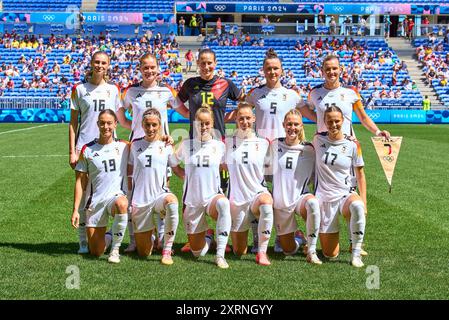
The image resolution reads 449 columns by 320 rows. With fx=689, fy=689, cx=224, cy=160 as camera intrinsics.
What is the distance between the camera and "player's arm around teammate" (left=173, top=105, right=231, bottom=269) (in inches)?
260

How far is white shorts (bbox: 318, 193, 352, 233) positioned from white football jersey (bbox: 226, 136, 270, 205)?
0.59 m

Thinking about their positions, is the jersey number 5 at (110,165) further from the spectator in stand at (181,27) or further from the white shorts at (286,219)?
the spectator in stand at (181,27)

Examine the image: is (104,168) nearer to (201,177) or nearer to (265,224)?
(201,177)

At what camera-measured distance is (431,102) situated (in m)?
38.2

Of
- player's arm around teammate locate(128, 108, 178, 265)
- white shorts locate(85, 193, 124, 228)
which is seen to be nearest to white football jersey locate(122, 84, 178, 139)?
player's arm around teammate locate(128, 108, 178, 265)

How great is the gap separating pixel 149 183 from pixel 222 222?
0.82 m

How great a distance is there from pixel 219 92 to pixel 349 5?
40659 mm

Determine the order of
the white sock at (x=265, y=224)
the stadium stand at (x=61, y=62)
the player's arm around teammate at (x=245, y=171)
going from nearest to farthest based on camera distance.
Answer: the white sock at (x=265, y=224), the player's arm around teammate at (x=245, y=171), the stadium stand at (x=61, y=62)

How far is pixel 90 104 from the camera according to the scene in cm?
705

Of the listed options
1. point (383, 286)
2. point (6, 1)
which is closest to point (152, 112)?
point (383, 286)

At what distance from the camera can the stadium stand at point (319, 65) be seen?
37938mm

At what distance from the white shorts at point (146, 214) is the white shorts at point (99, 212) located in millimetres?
233

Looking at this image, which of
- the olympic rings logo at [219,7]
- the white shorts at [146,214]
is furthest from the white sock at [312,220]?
the olympic rings logo at [219,7]

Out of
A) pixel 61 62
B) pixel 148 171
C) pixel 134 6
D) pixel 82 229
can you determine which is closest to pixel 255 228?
pixel 148 171
